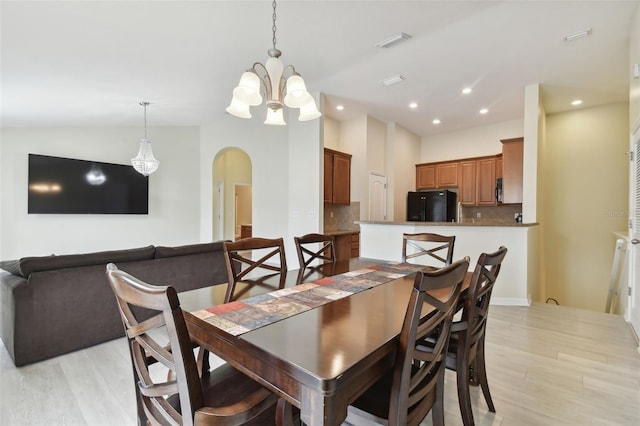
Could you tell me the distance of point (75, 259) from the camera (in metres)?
2.38

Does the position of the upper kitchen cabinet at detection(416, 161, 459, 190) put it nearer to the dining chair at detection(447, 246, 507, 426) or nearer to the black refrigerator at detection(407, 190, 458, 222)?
the black refrigerator at detection(407, 190, 458, 222)

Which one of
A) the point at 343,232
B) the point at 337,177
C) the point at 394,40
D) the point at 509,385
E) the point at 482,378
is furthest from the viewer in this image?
the point at 337,177

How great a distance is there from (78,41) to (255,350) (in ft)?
11.8

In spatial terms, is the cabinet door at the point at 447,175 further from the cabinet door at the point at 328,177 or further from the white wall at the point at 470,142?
the cabinet door at the point at 328,177

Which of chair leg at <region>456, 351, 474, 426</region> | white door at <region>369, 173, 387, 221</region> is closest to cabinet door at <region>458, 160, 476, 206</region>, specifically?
white door at <region>369, 173, 387, 221</region>

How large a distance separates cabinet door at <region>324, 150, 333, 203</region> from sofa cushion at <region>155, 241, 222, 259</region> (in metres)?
2.36

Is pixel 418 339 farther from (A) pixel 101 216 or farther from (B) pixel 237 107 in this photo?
(A) pixel 101 216

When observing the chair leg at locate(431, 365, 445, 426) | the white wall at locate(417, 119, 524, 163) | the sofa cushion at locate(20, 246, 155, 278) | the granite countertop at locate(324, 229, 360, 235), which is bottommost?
the chair leg at locate(431, 365, 445, 426)

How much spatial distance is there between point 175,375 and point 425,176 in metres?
6.71

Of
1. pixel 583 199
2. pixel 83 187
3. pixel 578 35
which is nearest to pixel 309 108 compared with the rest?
pixel 578 35

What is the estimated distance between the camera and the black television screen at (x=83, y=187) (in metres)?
4.98

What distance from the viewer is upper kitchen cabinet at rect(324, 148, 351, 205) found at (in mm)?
5160

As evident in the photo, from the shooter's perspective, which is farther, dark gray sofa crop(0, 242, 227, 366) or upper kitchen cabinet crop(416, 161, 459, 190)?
upper kitchen cabinet crop(416, 161, 459, 190)

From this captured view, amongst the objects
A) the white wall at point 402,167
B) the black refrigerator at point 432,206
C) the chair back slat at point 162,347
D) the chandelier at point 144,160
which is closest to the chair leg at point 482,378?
the chair back slat at point 162,347
